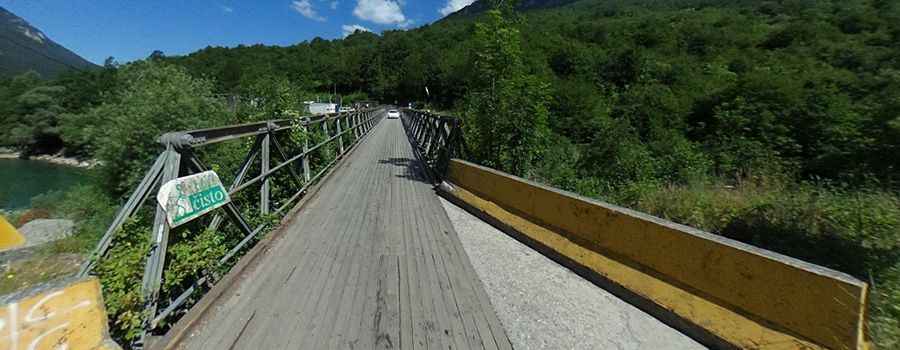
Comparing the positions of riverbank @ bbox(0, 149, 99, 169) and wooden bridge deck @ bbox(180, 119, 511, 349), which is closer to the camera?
wooden bridge deck @ bbox(180, 119, 511, 349)

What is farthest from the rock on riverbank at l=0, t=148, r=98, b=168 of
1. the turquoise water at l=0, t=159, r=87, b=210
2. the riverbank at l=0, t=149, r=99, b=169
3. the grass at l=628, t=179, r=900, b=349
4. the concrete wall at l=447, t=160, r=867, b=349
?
the grass at l=628, t=179, r=900, b=349

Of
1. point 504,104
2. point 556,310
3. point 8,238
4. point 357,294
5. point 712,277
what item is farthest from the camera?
point 504,104

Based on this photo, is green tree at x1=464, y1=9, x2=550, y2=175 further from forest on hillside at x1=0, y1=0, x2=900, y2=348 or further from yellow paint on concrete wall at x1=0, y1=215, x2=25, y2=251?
yellow paint on concrete wall at x1=0, y1=215, x2=25, y2=251

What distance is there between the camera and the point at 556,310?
2990 millimetres

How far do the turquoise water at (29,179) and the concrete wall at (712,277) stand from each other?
40.8 meters

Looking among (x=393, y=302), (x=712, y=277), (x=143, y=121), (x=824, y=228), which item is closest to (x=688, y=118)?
(x=824, y=228)

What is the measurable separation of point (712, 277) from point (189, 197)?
4.00 meters

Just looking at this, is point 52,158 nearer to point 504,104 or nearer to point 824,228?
point 504,104

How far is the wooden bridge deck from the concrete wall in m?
1.29

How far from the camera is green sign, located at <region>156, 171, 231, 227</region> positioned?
7.82ft

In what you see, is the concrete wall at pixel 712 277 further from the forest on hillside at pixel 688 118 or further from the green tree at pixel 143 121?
the green tree at pixel 143 121

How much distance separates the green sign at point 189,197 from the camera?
2.38 meters

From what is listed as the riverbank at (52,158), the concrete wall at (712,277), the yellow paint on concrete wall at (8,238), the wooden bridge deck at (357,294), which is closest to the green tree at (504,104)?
the wooden bridge deck at (357,294)

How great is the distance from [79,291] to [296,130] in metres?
5.12
